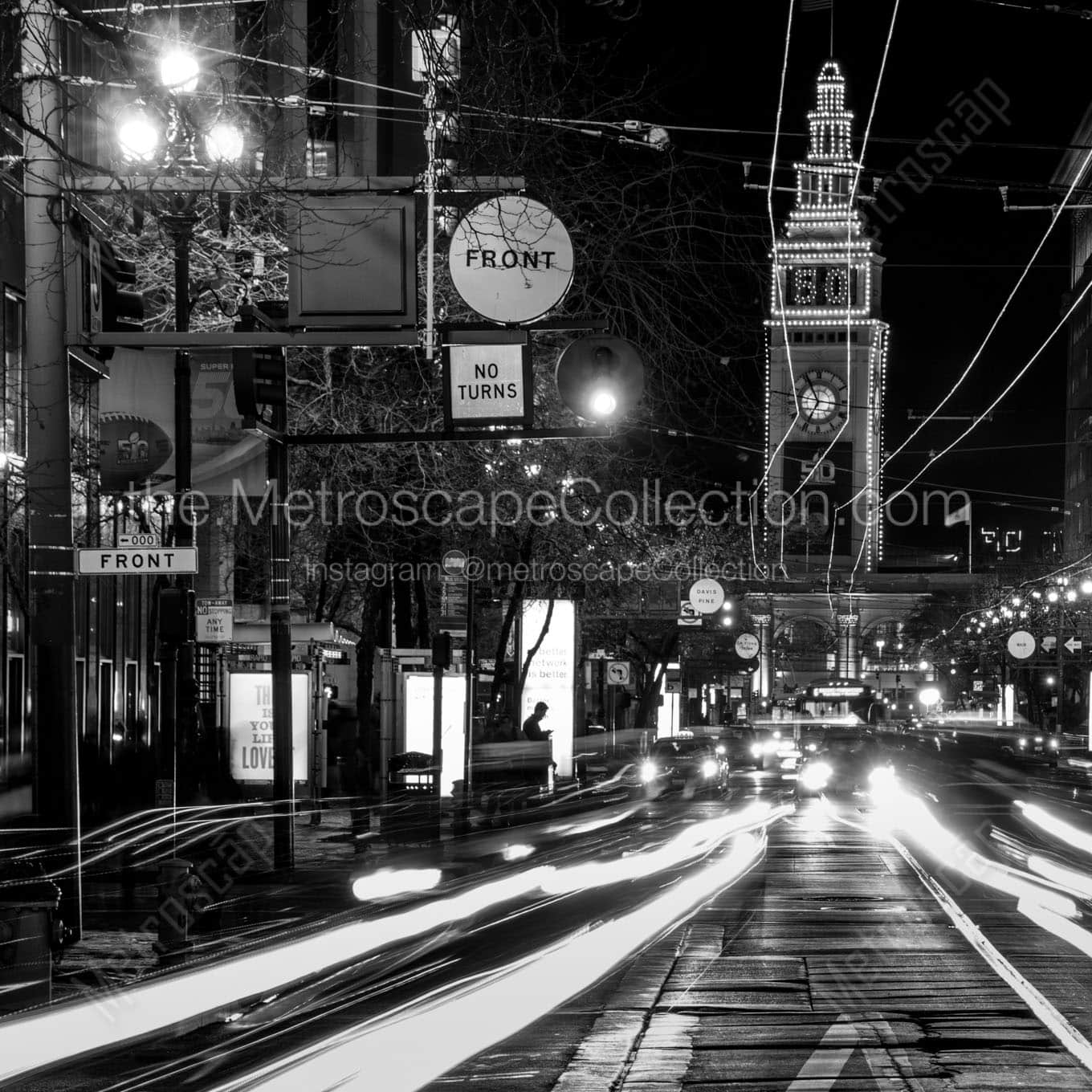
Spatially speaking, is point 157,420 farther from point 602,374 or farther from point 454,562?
point 454,562

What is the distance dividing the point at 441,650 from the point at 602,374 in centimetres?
887

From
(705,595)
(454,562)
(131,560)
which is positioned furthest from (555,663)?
(131,560)

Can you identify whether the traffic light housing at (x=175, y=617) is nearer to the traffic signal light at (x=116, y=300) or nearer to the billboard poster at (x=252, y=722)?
the traffic signal light at (x=116, y=300)

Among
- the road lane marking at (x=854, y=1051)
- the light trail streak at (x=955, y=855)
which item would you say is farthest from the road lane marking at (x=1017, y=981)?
the road lane marking at (x=854, y=1051)

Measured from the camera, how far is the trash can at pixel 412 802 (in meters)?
24.6

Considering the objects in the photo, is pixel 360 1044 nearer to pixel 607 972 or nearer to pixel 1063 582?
pixel 607 972

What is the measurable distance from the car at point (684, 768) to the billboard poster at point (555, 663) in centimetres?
216

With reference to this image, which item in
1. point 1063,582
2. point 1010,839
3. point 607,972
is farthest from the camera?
point 1063,582

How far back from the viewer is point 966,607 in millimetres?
120625

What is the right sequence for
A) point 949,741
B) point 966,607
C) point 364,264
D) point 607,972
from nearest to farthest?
point 607,972
point 364,264
point 949,741
point 966,607

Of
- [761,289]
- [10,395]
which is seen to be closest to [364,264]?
[761,289]

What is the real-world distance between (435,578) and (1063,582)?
34.0 metres

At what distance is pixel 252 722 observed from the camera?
2548cm

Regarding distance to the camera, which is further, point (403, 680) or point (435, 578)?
point (435, 578)
